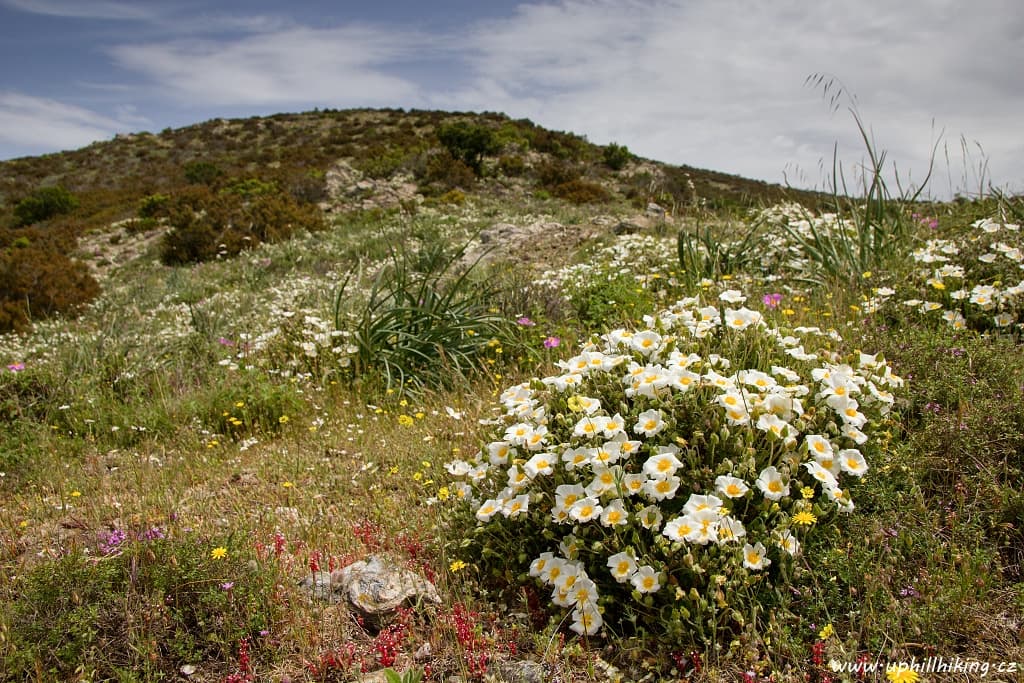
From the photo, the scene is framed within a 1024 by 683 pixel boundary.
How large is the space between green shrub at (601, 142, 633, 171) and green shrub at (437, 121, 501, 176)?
572 cm

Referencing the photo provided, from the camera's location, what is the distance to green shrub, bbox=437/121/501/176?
2352 centimetres

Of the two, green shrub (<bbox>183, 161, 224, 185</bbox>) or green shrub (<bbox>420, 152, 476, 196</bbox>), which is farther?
green shrub (<bbox>183, 161, 224, 185</bbox>)

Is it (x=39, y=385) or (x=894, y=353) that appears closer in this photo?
(x=894, y=353)

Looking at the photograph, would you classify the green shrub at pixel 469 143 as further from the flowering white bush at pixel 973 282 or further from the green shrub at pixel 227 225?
the flowering white bush at pixel 973 282

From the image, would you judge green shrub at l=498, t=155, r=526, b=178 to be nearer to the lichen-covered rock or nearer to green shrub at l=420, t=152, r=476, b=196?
green shrub at l=420, t=152, r=476, b=196

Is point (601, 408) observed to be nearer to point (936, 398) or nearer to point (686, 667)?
point (686, 667)

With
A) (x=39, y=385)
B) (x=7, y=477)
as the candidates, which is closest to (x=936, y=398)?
(x=7, y=477)

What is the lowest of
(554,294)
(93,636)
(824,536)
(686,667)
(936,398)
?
(686,667)

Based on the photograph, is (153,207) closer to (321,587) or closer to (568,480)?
(321,587)

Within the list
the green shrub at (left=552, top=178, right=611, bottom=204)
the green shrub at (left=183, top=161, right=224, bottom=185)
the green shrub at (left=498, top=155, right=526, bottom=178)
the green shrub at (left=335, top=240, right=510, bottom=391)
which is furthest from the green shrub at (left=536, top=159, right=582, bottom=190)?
the green shrub at (left=335, top=240, right=510, bottom=391)

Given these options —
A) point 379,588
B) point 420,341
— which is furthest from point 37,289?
point 379,588

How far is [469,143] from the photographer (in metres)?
23.6

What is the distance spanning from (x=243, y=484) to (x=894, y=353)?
143 inches

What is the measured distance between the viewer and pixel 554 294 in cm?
566
